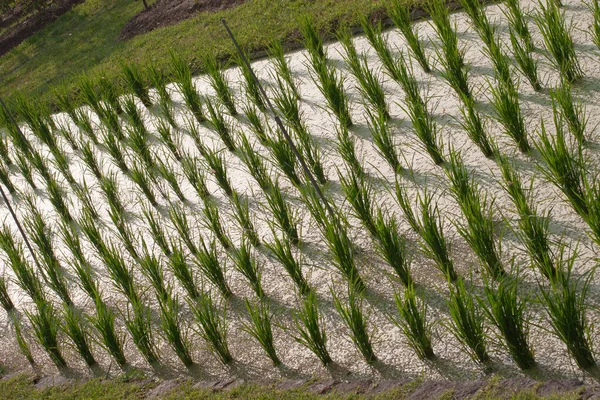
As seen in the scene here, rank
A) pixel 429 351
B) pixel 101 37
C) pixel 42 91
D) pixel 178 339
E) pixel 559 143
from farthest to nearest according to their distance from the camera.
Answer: pixel 101 37, pixel 42 91, pixel 178 339, pixel 559 143, pixel 429 351

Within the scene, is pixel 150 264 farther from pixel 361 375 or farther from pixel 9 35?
pixel 9 35

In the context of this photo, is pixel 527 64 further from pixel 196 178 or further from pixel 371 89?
pixel 196 178

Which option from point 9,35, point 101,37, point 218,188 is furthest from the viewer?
point 9,35

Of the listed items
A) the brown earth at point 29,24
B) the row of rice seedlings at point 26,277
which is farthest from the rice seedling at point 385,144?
the brown earth at point 29,24

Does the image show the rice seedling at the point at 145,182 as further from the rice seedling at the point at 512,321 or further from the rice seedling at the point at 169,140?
the rice seedling at the point at 512,321

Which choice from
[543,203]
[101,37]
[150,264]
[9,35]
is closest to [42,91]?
[101,37]

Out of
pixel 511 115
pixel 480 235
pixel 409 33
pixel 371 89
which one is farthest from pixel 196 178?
pixel 480 235

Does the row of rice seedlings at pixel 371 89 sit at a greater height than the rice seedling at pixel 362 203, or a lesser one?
greater
